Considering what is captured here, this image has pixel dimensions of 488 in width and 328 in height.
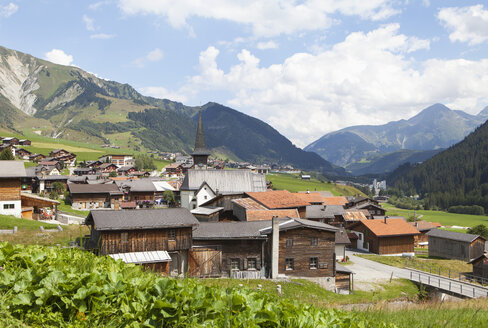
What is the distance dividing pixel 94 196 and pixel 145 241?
206ft

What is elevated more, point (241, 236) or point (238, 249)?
point (241, 236)

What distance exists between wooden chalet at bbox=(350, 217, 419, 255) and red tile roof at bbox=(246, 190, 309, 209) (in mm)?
20683

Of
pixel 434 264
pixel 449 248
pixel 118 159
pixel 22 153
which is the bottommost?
pixel 434 264

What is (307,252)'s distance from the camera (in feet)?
127

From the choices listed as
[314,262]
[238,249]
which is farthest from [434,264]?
[238,249]

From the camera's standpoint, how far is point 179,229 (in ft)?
115

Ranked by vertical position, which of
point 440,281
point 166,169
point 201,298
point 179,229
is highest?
point 166,169

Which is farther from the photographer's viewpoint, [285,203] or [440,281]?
[285,203]

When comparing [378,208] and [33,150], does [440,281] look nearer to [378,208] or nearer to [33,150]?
[378,208]

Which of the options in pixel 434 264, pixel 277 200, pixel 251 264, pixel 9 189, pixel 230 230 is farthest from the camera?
pixel 434 264

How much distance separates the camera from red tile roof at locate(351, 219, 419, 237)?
2704 inches

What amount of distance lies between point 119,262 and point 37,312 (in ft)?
7.22

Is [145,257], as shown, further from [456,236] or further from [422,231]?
[422,231]

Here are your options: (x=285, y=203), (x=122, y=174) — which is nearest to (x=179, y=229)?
(x=285, y=203)
